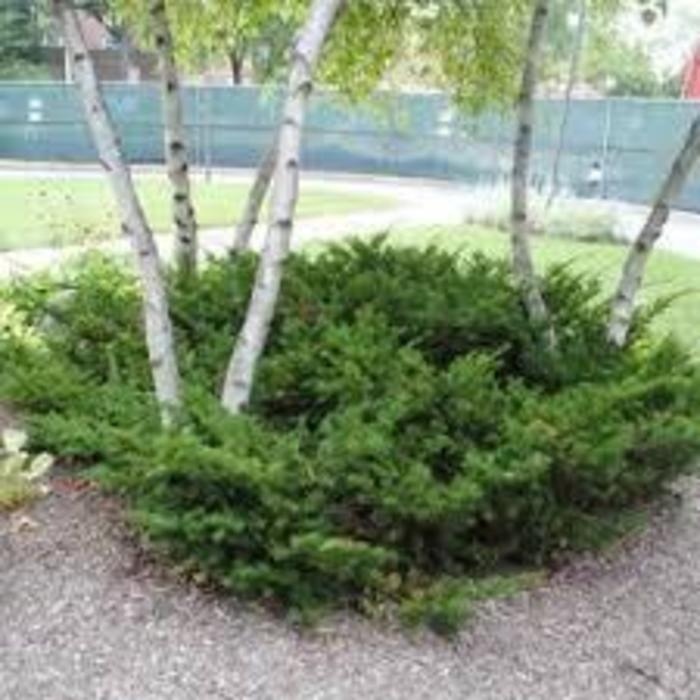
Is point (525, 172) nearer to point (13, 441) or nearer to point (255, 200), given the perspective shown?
point (255, 200)

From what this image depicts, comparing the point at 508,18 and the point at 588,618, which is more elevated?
the point at 508,18

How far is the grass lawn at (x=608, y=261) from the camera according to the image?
10.9 metres

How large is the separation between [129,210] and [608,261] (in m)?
11.0

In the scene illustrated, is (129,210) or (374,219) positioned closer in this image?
(129,210)

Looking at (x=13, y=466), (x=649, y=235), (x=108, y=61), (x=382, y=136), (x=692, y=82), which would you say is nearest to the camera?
(x=13, y=466)

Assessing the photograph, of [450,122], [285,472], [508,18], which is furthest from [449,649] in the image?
[450,122]

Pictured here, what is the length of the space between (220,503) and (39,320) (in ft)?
10.2

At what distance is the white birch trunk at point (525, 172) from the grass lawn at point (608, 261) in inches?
141

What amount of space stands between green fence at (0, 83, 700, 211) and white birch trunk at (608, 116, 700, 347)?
46.6ft

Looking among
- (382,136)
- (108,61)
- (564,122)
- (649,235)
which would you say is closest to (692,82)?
(564,122)

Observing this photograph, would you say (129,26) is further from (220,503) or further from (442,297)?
(220,503)

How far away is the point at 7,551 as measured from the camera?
4234 mm

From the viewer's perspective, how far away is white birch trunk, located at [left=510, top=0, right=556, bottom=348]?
18.7 ft

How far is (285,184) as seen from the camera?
175 inches
